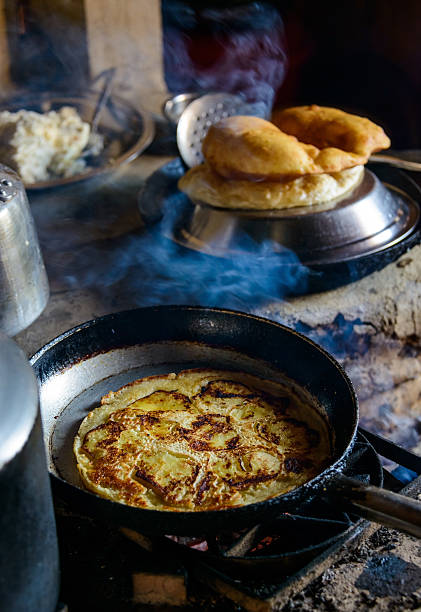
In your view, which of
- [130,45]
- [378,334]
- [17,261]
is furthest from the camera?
[130,45]

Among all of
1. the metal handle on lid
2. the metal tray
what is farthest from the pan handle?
the metal tray

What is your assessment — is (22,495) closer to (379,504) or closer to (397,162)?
(379,504)

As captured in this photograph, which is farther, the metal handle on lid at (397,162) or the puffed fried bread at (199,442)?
the metal handle on lid at (397,162)

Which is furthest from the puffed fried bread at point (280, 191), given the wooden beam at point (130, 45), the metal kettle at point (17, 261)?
the wooden beam at point (130, 45)

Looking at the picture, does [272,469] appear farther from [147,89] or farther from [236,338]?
[147,89]

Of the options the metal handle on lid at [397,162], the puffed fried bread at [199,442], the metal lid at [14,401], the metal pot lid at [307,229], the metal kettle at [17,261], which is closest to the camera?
the metal lid at [14,401]

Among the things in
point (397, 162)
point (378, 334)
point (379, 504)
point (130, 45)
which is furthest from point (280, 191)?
point (130, 45)

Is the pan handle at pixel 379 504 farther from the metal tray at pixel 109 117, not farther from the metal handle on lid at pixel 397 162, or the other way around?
the metal tray at pixel 109 117

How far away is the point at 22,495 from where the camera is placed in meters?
1.13

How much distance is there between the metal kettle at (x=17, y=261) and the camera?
2.12 metres

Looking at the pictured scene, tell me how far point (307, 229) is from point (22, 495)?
6.13 feet

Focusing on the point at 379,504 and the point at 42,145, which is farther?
the point at 42,145

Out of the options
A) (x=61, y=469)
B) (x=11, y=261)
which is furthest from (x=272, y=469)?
(x=11, y=261)

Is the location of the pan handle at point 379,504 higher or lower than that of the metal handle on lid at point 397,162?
higher
